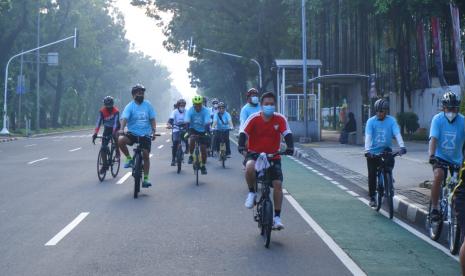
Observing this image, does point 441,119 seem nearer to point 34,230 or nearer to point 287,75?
point 34,230

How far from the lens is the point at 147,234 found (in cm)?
874

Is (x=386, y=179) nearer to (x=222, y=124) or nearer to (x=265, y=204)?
(x=265, y=204)

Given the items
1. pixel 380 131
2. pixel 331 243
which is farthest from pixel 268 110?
pixel 380 131

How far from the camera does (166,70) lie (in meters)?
176

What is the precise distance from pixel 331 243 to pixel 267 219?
3.02ft

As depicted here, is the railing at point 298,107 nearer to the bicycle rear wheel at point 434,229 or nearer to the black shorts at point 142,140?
the black shorts at point 142,140

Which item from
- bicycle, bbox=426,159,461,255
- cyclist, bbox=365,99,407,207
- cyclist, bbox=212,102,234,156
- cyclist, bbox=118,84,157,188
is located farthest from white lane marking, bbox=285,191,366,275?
cyclist, bbox=212,102,234,156

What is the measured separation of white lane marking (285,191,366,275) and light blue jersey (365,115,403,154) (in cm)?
150

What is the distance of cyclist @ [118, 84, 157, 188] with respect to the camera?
1272cm

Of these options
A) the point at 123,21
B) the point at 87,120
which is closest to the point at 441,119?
the point at 123,21

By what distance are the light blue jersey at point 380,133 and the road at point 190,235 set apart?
1083 mm

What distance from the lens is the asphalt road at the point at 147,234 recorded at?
22.9ft

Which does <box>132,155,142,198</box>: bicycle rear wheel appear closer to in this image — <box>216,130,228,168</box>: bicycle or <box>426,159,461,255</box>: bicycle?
<box>426,159,461,255</box>: bicycle

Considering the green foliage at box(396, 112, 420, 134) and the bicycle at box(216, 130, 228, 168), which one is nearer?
the bicycle at box(216, 130, 228, 168)
